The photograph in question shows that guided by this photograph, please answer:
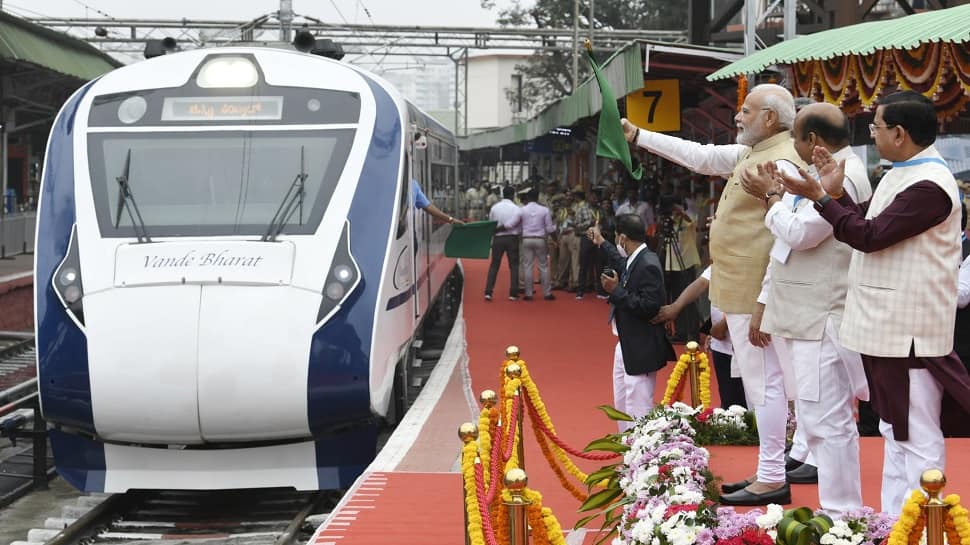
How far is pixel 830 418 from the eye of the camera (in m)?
5.44

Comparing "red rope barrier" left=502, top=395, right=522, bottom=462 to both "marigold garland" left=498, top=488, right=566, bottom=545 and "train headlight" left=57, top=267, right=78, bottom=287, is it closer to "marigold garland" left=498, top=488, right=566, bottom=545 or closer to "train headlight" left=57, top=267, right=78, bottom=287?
"marigold garland" left=498, top=488, right=566, bottom=545

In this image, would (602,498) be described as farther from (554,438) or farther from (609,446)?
(554,438)

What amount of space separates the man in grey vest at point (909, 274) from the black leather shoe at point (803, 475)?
171cm

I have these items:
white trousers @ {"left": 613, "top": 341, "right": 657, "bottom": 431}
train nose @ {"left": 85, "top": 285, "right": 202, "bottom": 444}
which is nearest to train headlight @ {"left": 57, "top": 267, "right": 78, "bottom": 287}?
train nose @ {"left": 85, "top": 285, "right": 202, "bottom": 444}

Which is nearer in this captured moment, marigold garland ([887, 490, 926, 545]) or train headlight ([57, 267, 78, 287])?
marigold garland ([887, 490, 926, 545])

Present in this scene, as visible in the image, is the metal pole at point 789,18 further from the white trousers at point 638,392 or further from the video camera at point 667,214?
the white trousers at point 638,392

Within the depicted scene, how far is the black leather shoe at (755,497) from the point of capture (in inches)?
238

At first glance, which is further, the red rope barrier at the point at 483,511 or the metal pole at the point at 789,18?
the metal pole at the point at 789,18

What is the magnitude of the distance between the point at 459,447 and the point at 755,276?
3591 mm

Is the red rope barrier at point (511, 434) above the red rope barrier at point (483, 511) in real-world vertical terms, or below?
below

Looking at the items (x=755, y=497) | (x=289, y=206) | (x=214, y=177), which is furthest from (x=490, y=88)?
(x=755, y=497)

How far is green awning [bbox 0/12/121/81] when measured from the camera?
758 inches

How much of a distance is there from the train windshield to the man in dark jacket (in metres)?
2.23

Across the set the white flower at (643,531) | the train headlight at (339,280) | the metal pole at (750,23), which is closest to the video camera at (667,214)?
the metal pole at (750,23)
